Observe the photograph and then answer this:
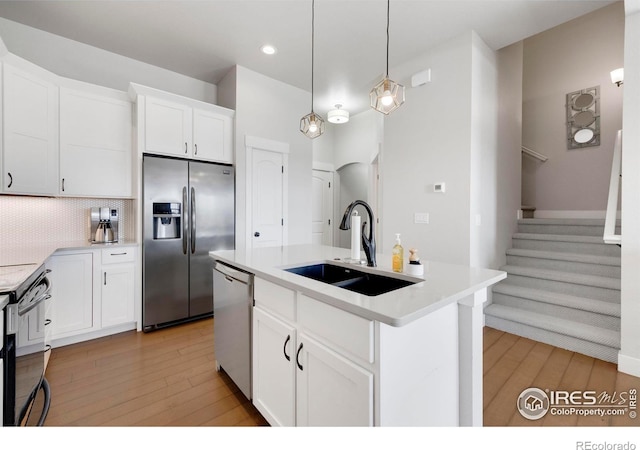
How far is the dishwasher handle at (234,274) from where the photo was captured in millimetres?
1722

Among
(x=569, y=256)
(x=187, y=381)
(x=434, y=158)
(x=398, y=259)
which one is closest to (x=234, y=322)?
(x=187, y=381)

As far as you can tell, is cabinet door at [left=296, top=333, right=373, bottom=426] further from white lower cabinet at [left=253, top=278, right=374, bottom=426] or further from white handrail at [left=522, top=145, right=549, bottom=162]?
white handrail at [left=522, top=145, right=549, bottom=162]

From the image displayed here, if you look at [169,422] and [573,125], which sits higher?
[573,125]

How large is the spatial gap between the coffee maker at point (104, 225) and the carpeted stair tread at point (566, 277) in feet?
15.0

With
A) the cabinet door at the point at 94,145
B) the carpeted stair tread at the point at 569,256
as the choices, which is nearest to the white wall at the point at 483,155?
the carpeted stair tread at the point at 569,256

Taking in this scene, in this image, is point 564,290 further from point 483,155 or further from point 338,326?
point 338,326

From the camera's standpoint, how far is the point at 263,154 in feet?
12.8

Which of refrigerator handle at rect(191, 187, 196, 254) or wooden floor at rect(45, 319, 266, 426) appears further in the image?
refrigerator handle at rect(191, 187, 196, 254)

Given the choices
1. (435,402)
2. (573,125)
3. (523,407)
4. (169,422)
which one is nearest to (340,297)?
(435,402)

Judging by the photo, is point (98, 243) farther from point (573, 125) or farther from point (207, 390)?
point (573, 125)

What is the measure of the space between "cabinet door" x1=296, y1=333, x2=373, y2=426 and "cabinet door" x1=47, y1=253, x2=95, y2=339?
8.33ft

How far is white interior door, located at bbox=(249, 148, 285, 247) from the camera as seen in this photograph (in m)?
3.82

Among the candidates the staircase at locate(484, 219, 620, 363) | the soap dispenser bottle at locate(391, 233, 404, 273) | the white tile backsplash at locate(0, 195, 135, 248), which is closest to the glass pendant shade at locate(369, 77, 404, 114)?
the soap dispenser bottle at locate(391, 233, 404, 273)

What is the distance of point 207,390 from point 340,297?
152 cm
